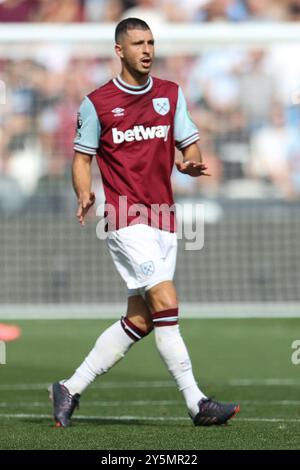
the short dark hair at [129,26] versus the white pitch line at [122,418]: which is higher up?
the short dark hair at [129,26]

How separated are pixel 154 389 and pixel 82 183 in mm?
2971

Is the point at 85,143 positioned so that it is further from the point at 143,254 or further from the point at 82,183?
the point at 143,254

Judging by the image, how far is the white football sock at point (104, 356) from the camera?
7.84 m

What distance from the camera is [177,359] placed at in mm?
7562

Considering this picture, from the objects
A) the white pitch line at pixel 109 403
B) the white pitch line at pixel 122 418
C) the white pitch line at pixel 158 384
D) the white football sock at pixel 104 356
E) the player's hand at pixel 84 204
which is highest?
the player's hand at pixel 84 204

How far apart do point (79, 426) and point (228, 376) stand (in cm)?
360

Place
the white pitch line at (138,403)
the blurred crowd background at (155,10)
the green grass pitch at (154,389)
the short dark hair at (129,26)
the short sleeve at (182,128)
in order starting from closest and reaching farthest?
the green grass pitch at (154,389), the short dark hair at (129,26), the short sleeve at (182,128), the white pitch line at (138,403), the blurred crowd background at (155,10)

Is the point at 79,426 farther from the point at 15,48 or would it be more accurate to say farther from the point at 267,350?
the point at 15,48

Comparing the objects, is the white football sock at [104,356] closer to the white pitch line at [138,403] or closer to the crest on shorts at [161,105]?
the white pitch line at [138,403]

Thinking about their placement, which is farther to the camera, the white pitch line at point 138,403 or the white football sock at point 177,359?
the white pitch line at point 138,403

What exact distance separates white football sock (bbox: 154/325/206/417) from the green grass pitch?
0.76ft

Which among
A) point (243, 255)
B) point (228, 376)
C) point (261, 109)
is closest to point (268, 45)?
point (261, 109)

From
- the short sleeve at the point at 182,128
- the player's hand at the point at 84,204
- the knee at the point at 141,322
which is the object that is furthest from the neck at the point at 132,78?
the knee at the point at 141,322

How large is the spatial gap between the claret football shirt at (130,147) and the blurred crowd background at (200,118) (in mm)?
8206
